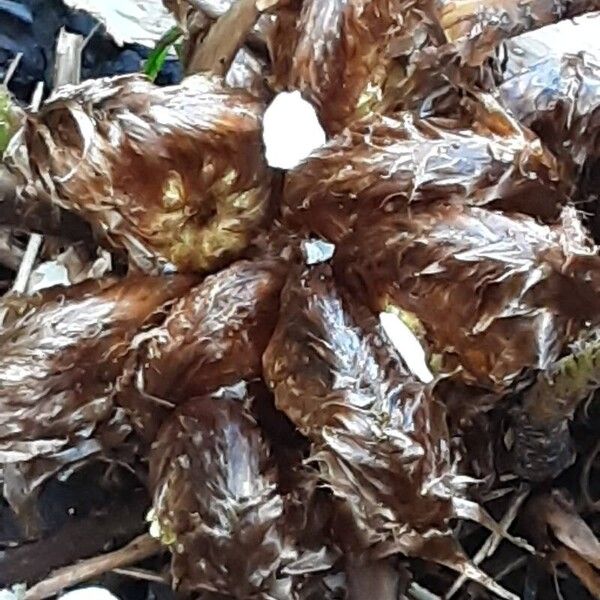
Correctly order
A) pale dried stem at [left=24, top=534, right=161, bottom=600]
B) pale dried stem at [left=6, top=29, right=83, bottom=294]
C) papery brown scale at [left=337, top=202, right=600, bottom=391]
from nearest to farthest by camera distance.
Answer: papery brown scale at [left=337, top=202, right=600, bottom=391] → pale dried stem at [left=24, top=534, right=161, bottom=600] → pale dried stem at [left=6, top=29, right=83, bottom=294]

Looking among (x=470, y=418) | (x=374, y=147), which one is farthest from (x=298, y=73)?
(x=470, y=418)

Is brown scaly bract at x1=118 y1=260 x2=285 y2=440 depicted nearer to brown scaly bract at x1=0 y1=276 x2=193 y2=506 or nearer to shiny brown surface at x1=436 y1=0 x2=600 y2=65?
brown scaly bract at x1=0 y1=276 x2=193 y2=506

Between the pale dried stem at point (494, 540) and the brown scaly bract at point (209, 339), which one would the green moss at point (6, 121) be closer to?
the brown scaly bract at point (209, 339)

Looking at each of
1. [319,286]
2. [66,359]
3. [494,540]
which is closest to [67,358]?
[66,359]

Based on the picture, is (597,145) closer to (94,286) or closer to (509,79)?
(509,79)

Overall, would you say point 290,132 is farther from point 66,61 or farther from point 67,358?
point 66,61

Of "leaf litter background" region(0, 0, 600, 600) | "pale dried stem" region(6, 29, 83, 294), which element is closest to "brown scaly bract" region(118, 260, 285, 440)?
"leaf litter background" region(0, 0, 600, 600)

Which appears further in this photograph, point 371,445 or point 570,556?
point 570,556
